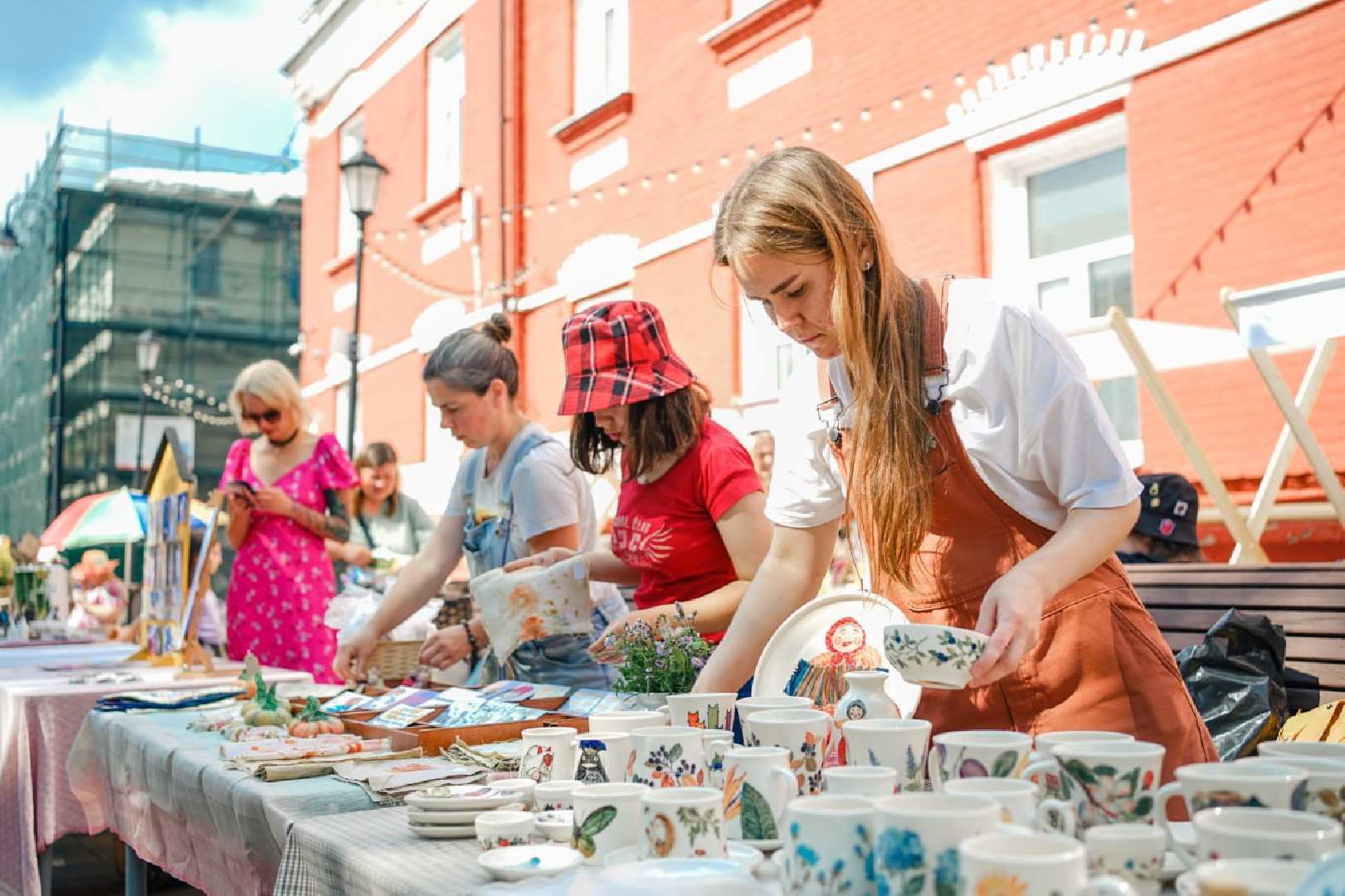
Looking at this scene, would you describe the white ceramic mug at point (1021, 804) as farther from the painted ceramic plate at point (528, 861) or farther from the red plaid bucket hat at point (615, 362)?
the red plaid bucket hat at point (615, 362)

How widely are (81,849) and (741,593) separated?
391 centimetres

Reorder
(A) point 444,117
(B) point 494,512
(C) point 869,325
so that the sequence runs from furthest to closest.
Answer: (A) point 444,117, (B) point 494,512, (C) point 869,325

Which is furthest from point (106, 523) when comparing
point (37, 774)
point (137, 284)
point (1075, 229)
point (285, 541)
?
point (137, 284)

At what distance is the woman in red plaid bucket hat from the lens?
2359 mm

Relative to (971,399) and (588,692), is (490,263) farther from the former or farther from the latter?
(971,399)

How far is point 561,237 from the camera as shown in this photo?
956 cm

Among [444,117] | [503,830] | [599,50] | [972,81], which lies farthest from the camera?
[444,117]

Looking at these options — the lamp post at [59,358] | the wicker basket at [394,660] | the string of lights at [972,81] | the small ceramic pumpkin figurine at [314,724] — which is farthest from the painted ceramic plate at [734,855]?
the lamp post at [59,358]

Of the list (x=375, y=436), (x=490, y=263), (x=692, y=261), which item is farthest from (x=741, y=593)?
(x=375, y=436)

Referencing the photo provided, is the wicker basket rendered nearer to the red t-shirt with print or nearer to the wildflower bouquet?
the red t-shirt with print

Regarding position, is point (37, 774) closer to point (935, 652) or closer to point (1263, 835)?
point (935, 652)

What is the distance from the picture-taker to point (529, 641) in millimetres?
2707

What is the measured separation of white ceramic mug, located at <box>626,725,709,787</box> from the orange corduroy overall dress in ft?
1.49

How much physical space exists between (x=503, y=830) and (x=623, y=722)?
0.84ft
